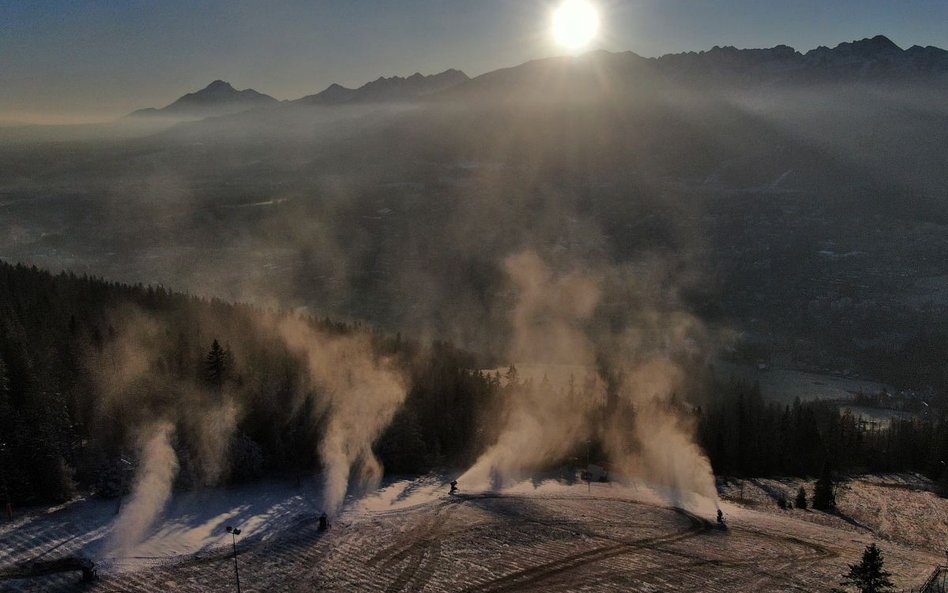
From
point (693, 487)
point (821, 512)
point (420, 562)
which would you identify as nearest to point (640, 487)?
point (693, 487)

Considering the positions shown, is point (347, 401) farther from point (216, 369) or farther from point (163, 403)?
point (163, 403)

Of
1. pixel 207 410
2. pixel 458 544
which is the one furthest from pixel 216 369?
pixel 458 544

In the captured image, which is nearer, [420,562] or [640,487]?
[420,562]

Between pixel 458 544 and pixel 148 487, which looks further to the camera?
pixel 148 487

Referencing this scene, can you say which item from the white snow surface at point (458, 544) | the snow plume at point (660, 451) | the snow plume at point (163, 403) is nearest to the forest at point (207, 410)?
the snow plume at point (163, 403)

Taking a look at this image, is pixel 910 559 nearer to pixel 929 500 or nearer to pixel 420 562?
pixel 929 500

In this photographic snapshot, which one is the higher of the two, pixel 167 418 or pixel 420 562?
pixel 167 418
